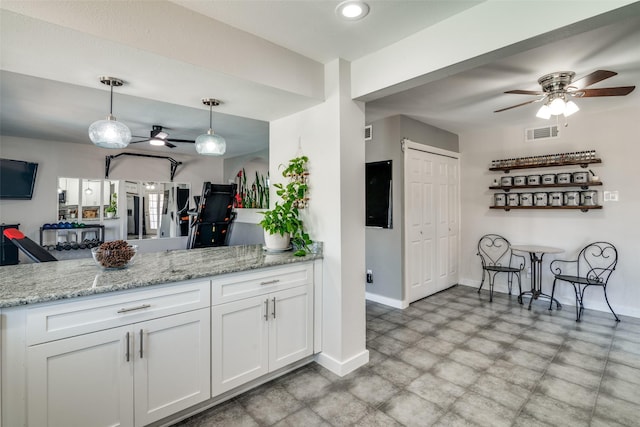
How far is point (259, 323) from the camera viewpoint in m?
2.16

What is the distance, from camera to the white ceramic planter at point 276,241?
8.43ft

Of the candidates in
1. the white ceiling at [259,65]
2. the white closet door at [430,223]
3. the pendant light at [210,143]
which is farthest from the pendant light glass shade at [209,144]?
the white closet door at [430,223]

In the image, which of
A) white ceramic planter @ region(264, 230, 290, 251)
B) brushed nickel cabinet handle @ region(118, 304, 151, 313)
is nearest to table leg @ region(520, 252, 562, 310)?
white ceramic planter @ region(264, 230, 290, 251)

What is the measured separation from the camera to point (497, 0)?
1.66 m

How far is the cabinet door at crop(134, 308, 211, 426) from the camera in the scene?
5.48ft

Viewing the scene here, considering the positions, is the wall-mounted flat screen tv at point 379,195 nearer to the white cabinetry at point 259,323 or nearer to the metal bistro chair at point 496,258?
the metal bistro chair at point 496,258

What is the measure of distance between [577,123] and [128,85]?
514 cm

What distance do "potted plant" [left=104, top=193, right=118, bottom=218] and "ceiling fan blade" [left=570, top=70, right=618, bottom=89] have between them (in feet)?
23.9

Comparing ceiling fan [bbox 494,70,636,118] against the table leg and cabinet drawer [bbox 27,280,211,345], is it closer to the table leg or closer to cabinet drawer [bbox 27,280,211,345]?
the table leg

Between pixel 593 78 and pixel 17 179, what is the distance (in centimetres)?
735

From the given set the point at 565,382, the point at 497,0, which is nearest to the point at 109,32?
the point at 497,0

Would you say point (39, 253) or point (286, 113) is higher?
point (286, 113)

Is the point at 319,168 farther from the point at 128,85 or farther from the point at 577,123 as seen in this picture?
the point at 577,123

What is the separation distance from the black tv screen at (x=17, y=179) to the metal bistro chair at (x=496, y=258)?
7.23m
